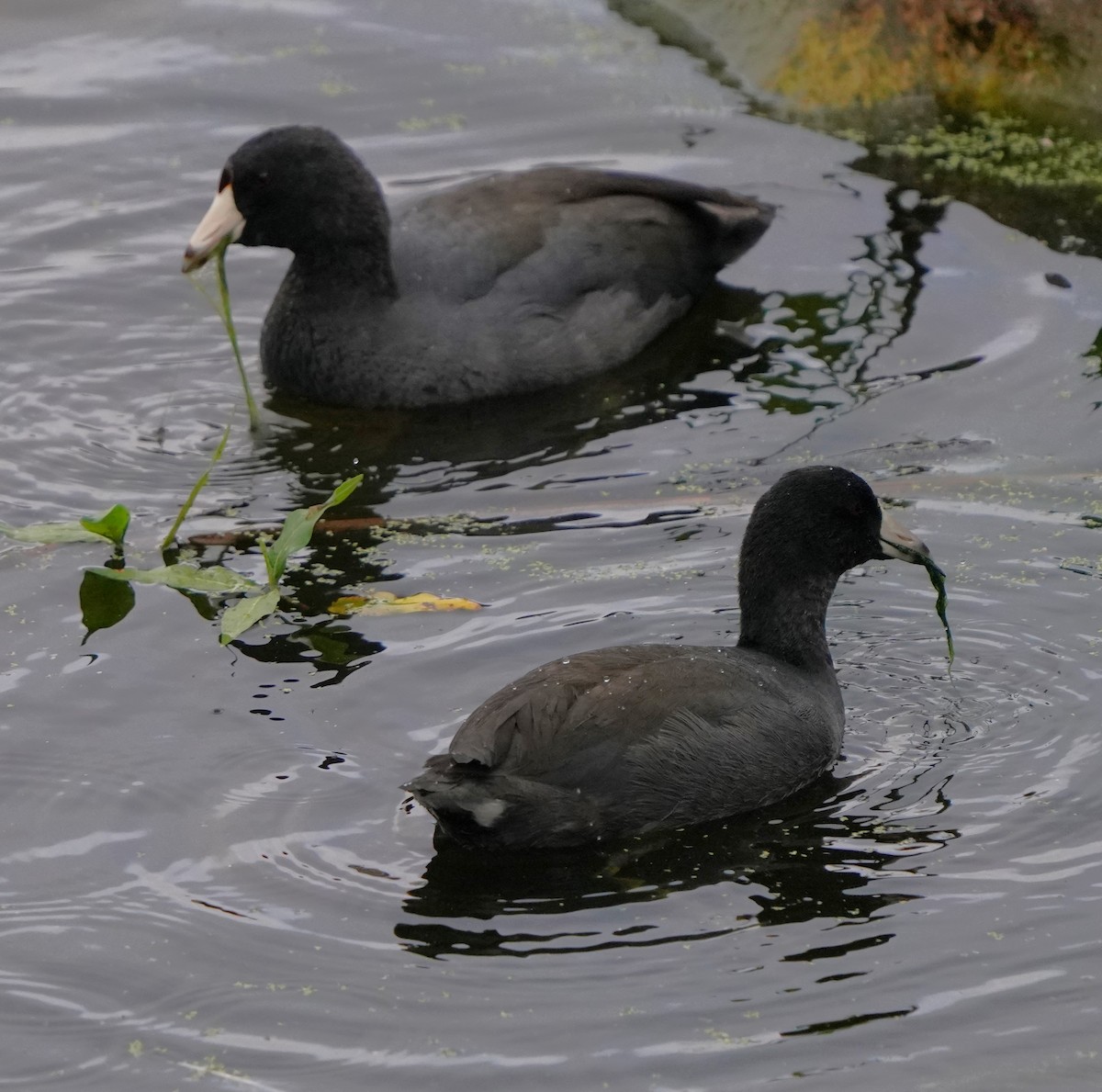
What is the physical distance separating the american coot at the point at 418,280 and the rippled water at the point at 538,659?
180mm

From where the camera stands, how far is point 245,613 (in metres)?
5.93

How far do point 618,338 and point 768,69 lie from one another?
117 inches

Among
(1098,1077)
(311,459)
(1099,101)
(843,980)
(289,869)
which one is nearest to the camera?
(1098,1077)

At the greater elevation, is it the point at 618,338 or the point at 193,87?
the point at 193,87

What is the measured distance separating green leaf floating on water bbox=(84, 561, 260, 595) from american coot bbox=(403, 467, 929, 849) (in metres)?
1.37

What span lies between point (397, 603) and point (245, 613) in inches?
18.3

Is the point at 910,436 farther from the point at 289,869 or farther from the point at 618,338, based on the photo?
the point at 289,869

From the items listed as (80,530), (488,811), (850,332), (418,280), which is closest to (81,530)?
(80,530)

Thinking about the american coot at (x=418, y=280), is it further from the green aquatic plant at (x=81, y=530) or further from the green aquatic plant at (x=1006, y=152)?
the green aquatic plant at (x=1006, y=152)

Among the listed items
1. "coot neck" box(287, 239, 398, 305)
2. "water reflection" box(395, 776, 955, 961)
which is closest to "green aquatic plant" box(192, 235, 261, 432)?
"coot neck" box(287, 239, 398, 305)

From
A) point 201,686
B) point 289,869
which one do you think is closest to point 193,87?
point 201,686

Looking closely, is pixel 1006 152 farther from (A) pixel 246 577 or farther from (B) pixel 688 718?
(B) pixel 688 718

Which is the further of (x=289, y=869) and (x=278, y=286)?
(x=278, y=286)

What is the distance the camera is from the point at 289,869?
186 inches
